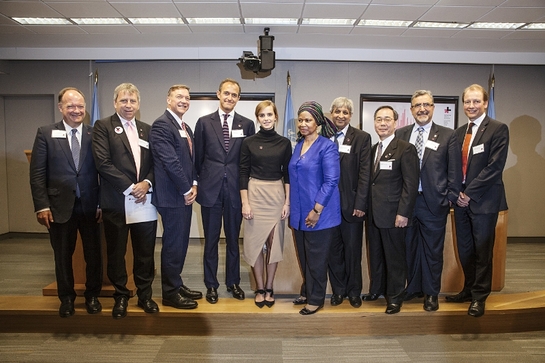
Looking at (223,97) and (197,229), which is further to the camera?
(197,229)

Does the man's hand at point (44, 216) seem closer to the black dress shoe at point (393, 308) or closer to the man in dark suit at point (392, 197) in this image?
the man in dark suit at point (392, 197)

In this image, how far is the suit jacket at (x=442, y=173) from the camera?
285cm

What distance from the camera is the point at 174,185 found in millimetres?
2830

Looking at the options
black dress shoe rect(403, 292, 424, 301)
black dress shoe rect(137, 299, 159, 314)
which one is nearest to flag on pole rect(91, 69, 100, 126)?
black dress shoe rect(137, 299, 159, 314)

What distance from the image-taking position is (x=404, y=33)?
5582 millimetres

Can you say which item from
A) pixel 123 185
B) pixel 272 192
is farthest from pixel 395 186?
pixel 123 185

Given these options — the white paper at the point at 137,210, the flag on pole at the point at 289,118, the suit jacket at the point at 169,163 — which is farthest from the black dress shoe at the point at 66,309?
the flag on pole at the point at 289,118

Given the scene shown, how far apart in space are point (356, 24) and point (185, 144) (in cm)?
351

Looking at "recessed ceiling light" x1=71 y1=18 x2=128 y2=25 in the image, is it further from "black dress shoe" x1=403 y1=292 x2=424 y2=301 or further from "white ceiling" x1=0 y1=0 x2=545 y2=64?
"black dress shoe" x1=403 y1=292 x2=424 y2=301

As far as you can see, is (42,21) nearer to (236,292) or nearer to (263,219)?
(263,219)

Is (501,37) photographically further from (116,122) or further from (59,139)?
(59,139)

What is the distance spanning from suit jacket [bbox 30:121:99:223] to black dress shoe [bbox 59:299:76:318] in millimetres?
638

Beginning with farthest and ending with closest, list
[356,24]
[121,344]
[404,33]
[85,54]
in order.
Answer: [85,54] → [404,33] → [356,24] → [121,344]

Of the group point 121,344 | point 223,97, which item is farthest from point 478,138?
point 121,344
